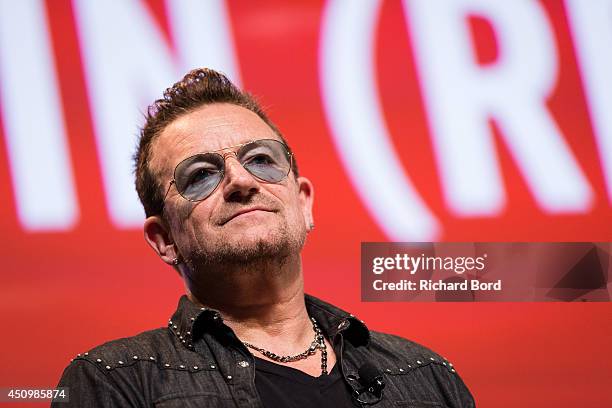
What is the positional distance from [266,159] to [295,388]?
2.00 ft

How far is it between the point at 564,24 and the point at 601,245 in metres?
0.74

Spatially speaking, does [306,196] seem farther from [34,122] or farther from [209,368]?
[34,122]

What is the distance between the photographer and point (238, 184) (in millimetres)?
2098

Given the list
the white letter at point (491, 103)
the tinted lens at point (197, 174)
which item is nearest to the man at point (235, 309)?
the tinted lens at point (197, 174)

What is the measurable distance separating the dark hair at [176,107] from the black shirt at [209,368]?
0.33 m

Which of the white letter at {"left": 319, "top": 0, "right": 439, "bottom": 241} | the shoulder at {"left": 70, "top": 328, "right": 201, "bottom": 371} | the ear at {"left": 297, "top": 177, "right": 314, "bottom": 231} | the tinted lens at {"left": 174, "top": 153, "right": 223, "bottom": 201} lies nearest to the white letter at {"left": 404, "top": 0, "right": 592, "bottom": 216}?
the white letter at {"left": 319, "top": 0, "right": 439, "bottom": 241}

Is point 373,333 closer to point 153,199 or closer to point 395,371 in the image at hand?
point 395,371

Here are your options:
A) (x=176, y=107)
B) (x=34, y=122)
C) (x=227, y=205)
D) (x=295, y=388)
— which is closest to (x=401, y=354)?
(x=295, y=388)

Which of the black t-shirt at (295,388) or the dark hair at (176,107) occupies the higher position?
the dark hair at (176,107)

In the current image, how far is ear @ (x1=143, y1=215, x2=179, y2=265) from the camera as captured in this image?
7.46ft

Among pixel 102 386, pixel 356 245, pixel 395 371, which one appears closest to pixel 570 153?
pixel 356 245

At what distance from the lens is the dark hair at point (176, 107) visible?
7.55 feet

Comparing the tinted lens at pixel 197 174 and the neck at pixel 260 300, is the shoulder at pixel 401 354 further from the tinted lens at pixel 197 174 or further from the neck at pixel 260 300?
the tinted lens at pixel 197 174

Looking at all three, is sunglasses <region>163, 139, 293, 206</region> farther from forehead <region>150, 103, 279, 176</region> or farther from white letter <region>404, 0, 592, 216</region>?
white letter <region>404, 0, 592, 216</region>
